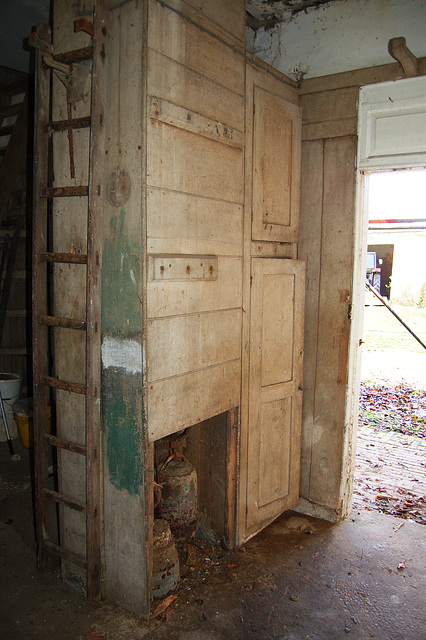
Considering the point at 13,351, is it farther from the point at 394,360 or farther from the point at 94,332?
the point at 394,360

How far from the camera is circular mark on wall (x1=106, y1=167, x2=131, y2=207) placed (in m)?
2.53

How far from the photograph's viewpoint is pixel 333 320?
12.5ft

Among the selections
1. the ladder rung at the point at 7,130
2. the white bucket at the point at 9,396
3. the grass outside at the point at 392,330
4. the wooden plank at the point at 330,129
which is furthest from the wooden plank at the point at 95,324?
the grass outside at the point at 392,330

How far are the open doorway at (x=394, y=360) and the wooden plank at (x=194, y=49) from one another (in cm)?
136

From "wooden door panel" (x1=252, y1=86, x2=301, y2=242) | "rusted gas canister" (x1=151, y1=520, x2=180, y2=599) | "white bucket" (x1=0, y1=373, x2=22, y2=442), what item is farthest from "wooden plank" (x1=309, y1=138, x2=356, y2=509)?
"white bucket" (x1=0, y1=373, x2=22, y2=442)

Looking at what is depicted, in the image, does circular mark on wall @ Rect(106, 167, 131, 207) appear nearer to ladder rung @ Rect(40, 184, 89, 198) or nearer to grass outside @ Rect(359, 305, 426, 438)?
ladder rung @ Rect(40, 184, 89, 198)

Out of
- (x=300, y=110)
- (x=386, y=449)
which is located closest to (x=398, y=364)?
(x=386, y=449)

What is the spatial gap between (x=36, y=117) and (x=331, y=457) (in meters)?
3.29

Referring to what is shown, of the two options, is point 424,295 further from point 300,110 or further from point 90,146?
point 90,146

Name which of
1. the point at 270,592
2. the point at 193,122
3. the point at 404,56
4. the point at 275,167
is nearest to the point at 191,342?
the point at 193,122

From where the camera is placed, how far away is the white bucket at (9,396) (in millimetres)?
5180

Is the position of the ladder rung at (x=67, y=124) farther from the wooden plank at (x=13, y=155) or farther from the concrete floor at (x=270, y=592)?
the wooden plank at (x=13, y=155)

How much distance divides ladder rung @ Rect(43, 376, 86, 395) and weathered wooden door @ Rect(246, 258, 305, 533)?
4.21 feet

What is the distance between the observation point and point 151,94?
2.47 metres
